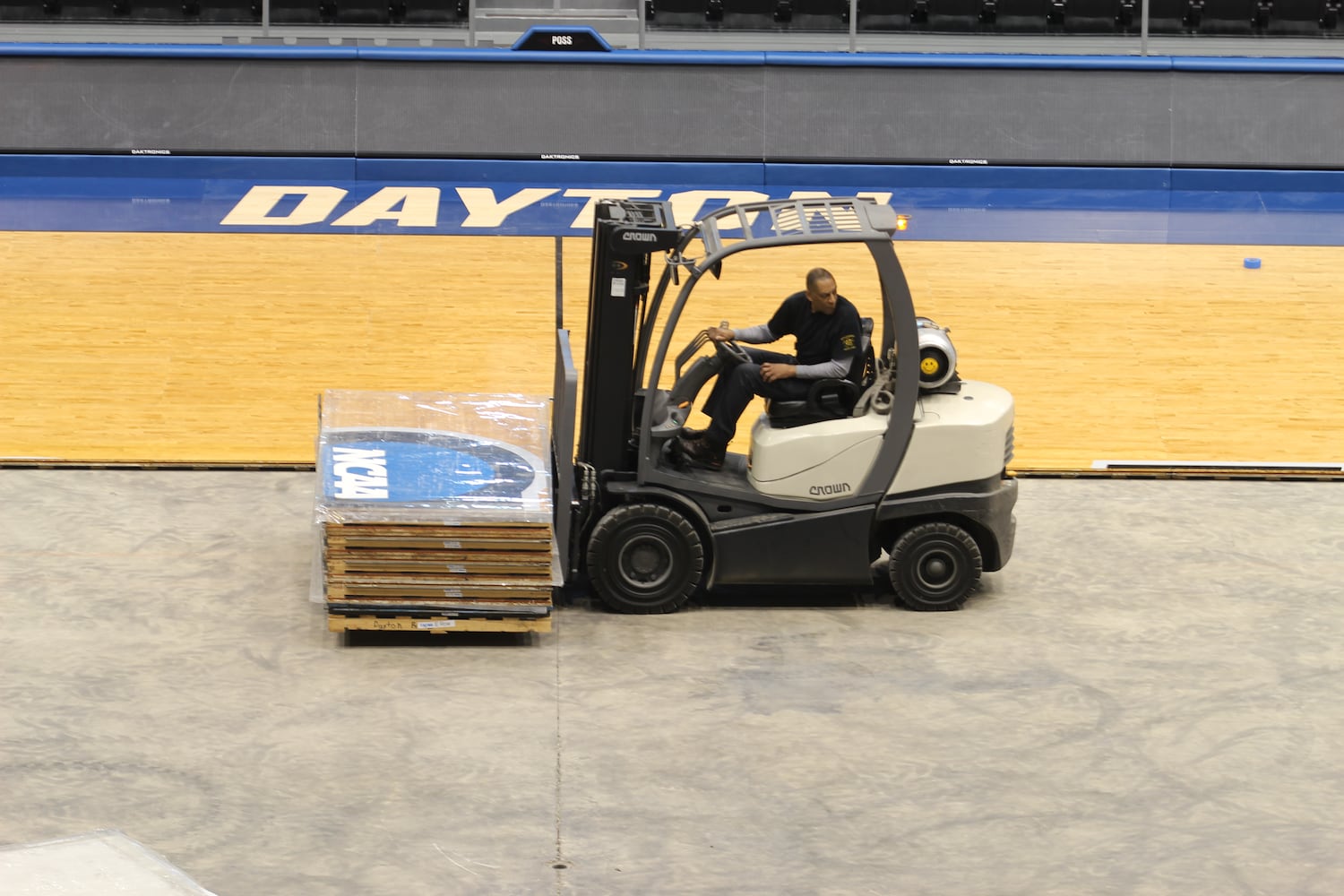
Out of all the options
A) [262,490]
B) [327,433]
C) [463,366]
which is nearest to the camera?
[327,433]

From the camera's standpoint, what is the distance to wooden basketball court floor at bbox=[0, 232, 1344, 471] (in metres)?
11.2

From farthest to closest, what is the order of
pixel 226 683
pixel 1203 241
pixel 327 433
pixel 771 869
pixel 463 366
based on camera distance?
pixel 1203 241, pixel 463 366, pixel 327 433, pixel 226 683, pixel 771 869

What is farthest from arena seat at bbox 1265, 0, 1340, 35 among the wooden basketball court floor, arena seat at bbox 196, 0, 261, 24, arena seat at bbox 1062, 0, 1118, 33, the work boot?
the work boot

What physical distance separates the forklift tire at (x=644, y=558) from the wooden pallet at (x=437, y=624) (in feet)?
1.77

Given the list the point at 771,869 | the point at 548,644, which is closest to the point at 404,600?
the point at 548,644

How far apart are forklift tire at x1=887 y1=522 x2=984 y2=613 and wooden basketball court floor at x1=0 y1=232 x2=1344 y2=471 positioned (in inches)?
102

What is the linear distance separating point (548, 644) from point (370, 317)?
5067mm

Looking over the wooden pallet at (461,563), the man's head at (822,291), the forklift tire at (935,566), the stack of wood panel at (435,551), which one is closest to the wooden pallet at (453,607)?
the stack of wood panel at (435,551)

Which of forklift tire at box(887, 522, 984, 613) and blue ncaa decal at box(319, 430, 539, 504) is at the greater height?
blue ncaa decal at box(319, 430, 539, 504)

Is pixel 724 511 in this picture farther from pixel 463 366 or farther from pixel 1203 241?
pixel 1203 241

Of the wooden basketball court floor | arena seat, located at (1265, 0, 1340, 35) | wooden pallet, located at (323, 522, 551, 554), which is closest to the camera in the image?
wooden pallet, located at (323, 522, 551, 554)

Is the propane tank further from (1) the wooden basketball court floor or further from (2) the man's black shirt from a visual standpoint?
(1) the wooden basketball court floor

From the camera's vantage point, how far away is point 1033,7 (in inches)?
687

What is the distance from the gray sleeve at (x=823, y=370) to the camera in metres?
8.52
